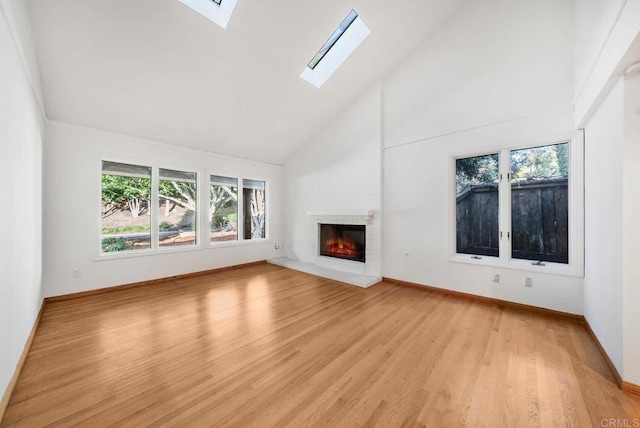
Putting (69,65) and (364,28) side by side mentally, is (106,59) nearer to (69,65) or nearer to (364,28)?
(69,65)

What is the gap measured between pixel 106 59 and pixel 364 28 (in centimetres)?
349

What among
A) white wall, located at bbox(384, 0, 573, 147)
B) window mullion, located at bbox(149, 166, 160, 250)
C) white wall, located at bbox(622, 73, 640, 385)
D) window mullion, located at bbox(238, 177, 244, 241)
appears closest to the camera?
white wall, located at bbox(622, 73, 640, 385)

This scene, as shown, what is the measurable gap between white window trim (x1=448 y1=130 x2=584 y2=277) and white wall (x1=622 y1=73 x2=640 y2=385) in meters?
1.27

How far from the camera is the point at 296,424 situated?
4.84 ft

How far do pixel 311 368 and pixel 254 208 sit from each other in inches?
189

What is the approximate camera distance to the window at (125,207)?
4.04m

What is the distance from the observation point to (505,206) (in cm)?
346

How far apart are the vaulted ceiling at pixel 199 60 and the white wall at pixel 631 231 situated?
113 inches

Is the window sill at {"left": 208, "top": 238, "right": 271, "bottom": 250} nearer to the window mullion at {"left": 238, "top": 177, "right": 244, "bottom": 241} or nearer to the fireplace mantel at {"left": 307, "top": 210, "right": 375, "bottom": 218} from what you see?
the window mullion at {"left": 238, "top": 177, "right": 244, "bottom": 241}

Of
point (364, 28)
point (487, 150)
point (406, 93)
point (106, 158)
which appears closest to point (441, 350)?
point (487, 150)

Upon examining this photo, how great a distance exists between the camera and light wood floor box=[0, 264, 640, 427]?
5.12 feet

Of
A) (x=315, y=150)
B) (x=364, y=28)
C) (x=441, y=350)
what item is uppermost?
(x=364, y=28)

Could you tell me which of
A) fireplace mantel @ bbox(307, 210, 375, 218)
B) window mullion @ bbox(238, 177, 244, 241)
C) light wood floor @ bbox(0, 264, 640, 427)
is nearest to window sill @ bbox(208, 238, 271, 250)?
window mullion @ bbox(238, 177, 244, 241)

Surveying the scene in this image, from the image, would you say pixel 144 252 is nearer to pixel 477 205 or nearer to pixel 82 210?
pixel 82 210
